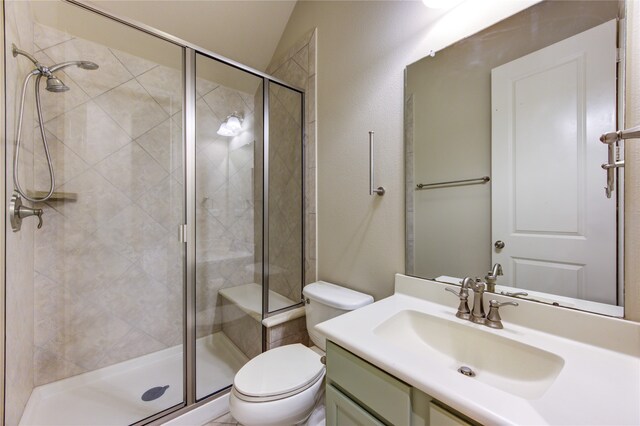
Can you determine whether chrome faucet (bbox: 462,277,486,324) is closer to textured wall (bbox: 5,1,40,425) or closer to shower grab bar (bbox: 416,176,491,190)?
shower grab bar (bbox: 416,176,491,190)

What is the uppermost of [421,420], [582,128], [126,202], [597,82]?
[597,82]

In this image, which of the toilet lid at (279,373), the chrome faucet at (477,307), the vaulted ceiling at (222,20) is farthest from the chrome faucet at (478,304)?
the vaulted ceiling at (222,20)

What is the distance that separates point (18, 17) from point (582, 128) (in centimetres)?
249

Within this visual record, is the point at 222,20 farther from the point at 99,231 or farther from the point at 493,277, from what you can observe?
the point at 493,277

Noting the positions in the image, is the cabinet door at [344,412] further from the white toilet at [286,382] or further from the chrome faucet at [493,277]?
the chrome faucet at [493,277]

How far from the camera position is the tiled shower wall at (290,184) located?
183 centimetres

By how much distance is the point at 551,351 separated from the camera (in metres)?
0.70

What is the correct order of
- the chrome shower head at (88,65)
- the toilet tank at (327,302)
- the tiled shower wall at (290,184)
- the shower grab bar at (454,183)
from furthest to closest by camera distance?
the tiled shower wall at (290,184), the chrome shower head at (88,65), the toilet tank at (327,302), the shower grab bar at (454,183)

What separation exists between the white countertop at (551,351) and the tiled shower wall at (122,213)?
52.1 inches

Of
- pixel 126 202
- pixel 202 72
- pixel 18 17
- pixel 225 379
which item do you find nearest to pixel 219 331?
pixel 225 379

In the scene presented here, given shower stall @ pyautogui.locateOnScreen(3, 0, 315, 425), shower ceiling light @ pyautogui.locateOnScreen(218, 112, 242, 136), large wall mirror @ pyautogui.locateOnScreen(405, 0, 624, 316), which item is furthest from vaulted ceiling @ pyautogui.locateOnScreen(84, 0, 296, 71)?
large wall mirror @ pyautogui.locateOnScreen(405, 0, 624, 316)

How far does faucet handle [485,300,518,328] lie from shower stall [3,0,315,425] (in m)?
1.15

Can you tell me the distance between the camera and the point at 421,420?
612 millimetres

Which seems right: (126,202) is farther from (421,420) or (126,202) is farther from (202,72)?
(421,420)
